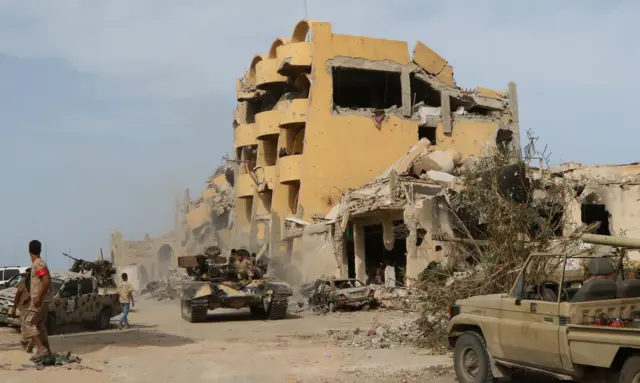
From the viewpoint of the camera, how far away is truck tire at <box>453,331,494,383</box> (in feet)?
26.0

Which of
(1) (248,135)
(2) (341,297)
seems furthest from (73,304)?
(1) (248,135)

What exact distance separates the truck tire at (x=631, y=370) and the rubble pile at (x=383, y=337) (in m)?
6.12

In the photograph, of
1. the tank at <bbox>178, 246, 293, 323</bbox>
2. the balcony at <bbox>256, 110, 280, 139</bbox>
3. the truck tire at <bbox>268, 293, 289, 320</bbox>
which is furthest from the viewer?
the balcony at <bbox>256, 110, 280, 139</bbox>

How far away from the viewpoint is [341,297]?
2186 centimetres

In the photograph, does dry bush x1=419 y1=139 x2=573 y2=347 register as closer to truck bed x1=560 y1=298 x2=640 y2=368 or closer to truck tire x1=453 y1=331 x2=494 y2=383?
truck tire x1=453 y1=331 x2=494 y2=383

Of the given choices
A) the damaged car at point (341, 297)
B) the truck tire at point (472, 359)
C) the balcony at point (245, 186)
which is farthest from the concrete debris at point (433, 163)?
the truck tire at point (472, 359)

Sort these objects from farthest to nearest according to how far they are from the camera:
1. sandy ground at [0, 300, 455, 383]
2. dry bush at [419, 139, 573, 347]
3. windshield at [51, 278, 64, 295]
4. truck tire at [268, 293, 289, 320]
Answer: truck tire at [268, 293, 289, 320], windshield at [51, 278, 64, 295], dry bush at [419, 139, 573, 347], sandy ground at [0, 300, 455, 383]

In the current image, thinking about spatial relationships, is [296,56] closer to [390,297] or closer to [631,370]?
[390,297]

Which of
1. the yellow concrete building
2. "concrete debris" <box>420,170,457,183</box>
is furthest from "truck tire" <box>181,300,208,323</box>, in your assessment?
the yellow concrete building

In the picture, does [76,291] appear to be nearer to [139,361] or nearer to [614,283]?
[139,361]

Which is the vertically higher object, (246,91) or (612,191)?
(246,91)

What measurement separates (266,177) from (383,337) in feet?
101

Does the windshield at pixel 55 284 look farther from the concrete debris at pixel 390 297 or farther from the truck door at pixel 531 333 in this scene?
the truck door at pixel 531 333

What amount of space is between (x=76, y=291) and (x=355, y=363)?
8.33m
